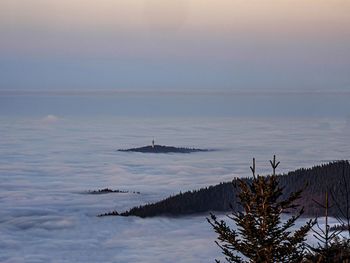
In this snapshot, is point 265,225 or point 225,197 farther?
point 225,197

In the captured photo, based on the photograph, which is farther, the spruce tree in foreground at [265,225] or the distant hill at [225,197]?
the distant hill at [225,197]

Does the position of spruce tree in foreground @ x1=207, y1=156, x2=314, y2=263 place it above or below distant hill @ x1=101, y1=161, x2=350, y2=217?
below

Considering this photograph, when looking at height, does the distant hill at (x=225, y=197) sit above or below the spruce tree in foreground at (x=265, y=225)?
above

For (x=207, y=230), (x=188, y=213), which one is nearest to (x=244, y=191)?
(x=207, y=230)

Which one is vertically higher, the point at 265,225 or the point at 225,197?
the point at 225,197

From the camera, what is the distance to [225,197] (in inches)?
5620

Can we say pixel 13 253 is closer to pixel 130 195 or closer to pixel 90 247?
pixel 90 247

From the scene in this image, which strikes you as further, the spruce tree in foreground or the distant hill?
the distant hill

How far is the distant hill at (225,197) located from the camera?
13025cm

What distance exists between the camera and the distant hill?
5128 inches

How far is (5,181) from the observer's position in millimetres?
192875

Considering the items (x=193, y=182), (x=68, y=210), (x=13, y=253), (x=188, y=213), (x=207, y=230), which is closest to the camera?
(x=13, y=253)

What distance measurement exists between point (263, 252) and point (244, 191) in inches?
47.4

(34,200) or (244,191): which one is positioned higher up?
(34,200)
